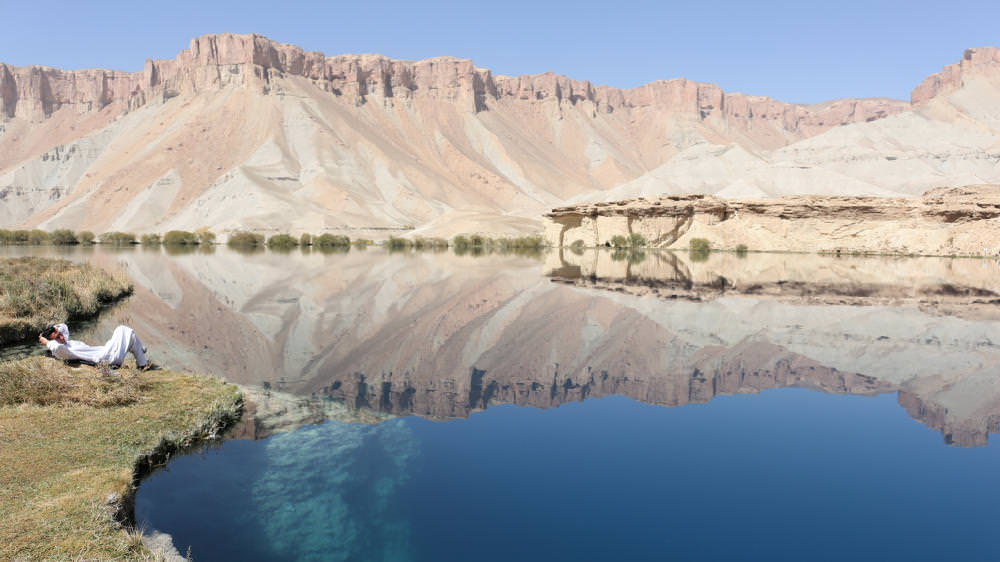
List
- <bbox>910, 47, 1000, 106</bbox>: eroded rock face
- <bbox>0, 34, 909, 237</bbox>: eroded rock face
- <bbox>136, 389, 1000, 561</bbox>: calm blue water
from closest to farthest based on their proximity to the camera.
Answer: <bbox>136, 389, 1000, 561</bbox>: calm blue water, <bbox>0, 34, 909, 237</bbox>: eroded rock face, <bbox>910, 47, 1000, 106</bbox>: eroded rock face

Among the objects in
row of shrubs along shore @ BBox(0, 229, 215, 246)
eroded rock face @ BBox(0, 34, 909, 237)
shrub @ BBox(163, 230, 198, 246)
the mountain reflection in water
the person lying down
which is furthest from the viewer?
eroded rock face @ BBox(0, 34, 909, 237)

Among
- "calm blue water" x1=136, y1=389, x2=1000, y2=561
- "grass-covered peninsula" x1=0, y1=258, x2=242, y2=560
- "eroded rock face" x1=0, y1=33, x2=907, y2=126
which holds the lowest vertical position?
"calm blue water" x1=136, y1=389, x2=1000, y2=561

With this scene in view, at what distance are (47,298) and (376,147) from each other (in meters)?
108

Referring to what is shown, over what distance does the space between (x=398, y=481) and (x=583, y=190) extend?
136837mm

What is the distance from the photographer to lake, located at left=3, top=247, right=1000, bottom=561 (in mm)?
5723

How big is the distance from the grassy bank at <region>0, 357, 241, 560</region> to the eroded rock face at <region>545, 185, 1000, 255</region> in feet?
194

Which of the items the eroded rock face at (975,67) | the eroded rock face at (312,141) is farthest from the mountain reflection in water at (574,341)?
the eroded rock face at (975,67)

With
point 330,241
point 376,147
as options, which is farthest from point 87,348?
point 376,147

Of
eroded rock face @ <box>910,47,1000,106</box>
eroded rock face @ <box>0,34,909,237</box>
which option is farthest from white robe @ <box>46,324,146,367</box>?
eroded rock face @ <box>910,47,1000,106</box>

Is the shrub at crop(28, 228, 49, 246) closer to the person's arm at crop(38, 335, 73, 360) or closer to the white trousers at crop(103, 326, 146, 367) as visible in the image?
the person's arm at crop(38, 335, 73, 360)

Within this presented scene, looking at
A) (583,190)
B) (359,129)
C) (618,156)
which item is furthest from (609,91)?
(359,129)

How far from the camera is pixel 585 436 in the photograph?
8.41 m

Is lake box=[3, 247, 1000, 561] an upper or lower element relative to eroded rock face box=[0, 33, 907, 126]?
lower

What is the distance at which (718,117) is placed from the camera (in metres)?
187
